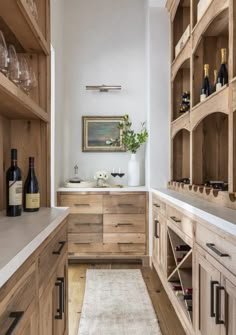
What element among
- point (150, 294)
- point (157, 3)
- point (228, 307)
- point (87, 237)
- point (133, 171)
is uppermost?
point (157, 3)

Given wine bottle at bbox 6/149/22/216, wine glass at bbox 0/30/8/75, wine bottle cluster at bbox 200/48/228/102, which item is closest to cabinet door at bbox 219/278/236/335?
wine bottle at bbox 6/149/22/216

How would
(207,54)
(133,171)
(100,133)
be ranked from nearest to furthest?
(207,54), (133,171), (100,133)

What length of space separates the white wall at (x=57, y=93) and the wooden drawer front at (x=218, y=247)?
7.25 ft

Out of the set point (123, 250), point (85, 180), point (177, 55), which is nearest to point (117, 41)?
point (177, 55)

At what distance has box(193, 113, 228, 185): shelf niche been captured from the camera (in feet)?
9.75

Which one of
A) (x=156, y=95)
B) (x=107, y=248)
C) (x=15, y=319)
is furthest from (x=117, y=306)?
(x=156, y=95)

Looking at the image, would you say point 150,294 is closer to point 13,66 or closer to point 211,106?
point 211,106

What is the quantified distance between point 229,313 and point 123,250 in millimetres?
2704

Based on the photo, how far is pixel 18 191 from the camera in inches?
69.2

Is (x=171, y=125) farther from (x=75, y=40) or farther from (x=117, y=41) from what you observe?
(x=75, y=40)

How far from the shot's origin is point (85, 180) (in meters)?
4.64

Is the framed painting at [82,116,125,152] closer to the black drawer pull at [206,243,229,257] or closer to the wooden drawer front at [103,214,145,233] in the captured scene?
the wooden drawer front at [103,214,145,233]

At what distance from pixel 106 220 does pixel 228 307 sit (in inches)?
106

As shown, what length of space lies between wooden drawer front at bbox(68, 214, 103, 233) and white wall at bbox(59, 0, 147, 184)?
739 mm
